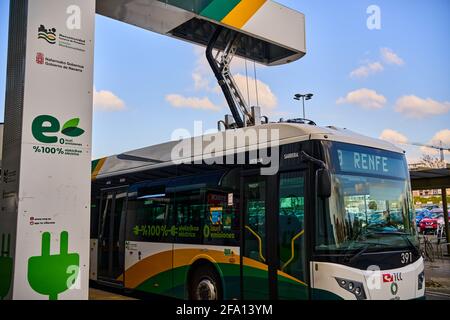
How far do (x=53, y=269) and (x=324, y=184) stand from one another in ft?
11.3

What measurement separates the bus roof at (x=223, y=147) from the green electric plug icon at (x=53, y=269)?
3.40 meters

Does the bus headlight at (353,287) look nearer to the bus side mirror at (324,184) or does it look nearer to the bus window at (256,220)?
the bus side mirror at (324,184)

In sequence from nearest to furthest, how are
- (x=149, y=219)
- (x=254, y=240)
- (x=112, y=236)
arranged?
(x=254, y=240) → (x=149, y=219) → (x=112, y=236)

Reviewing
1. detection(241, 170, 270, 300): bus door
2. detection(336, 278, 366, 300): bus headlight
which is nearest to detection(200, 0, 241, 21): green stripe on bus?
Result: detection(241, 170, 270, 300): bus door

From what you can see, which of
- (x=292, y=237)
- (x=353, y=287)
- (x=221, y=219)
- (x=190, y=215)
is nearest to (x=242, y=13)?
(x=190, y=215)

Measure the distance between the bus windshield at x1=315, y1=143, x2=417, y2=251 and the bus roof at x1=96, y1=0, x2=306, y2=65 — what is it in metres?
4.20

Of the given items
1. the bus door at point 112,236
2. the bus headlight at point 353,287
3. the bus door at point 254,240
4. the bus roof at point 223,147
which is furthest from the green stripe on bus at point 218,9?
the bus headlight at point 353,287

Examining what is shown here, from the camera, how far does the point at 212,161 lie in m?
7.91

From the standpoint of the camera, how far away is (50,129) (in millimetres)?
4941

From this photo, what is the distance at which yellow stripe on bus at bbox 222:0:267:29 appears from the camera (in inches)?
366

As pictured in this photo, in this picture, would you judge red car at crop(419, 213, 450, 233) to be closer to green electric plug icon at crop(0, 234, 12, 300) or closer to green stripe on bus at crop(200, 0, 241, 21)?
green stripe on bus at crop(200, 0, 241, 21)

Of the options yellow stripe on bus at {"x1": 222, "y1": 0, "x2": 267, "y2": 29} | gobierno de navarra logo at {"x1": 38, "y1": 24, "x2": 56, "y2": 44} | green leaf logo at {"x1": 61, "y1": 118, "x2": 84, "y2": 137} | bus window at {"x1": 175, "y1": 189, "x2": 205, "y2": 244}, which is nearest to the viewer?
gobierno de navarra logo at {"x1": 38, "y1": 24, "x2": 56, "y2": 44}

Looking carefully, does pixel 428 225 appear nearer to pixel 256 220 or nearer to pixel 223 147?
pixel 223 147
